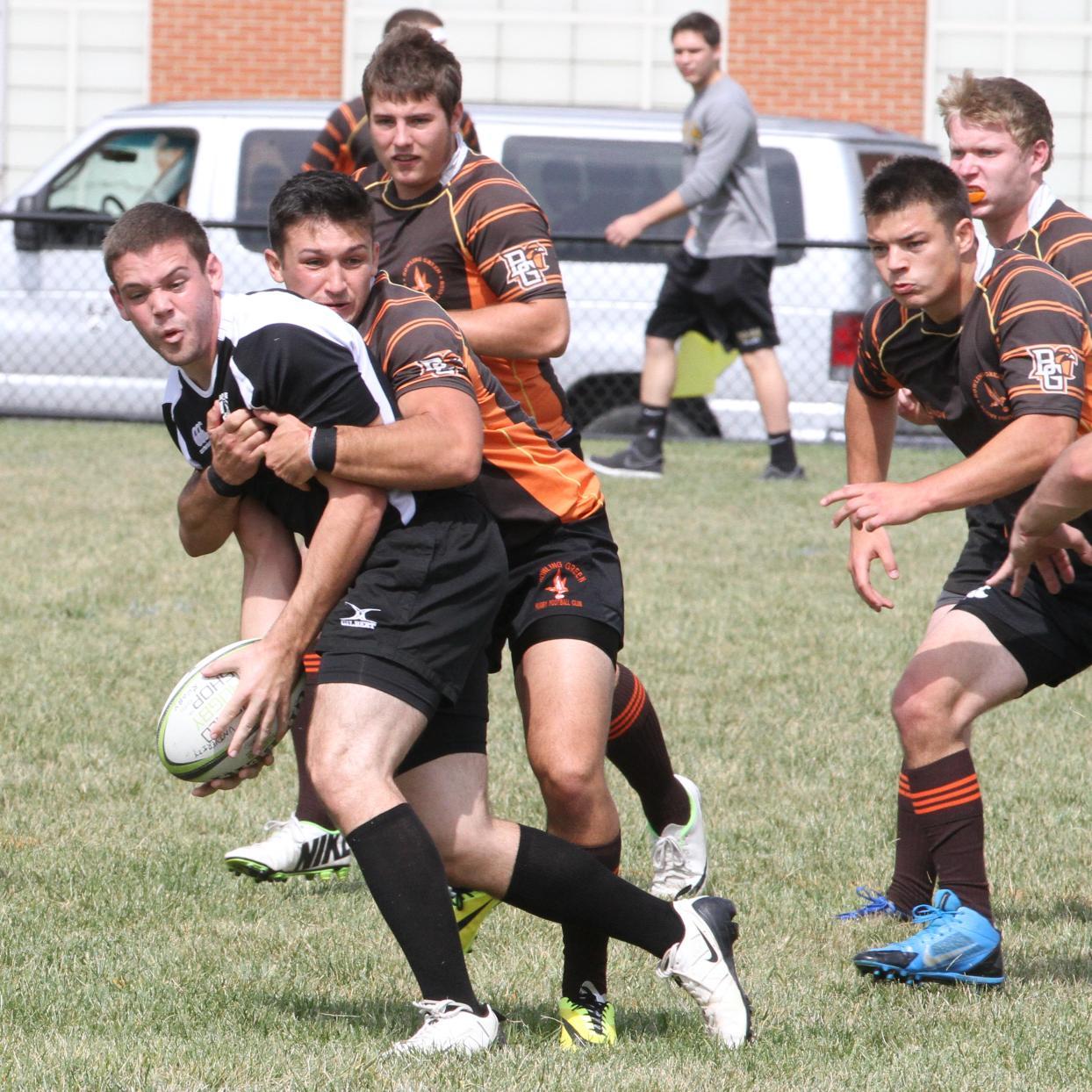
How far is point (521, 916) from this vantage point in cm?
458

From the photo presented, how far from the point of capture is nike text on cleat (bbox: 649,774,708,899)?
4699 mm

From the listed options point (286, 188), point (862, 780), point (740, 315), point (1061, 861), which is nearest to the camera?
point (286, 188)

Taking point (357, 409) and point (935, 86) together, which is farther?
point (935, 86)

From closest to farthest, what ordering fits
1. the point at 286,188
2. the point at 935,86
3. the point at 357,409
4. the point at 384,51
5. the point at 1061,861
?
1. the point at 357,409
2. the point at 286,188
3. the point at 384,51
4. the point at 1061,861
5. the point at 935,86

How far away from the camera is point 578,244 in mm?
12359

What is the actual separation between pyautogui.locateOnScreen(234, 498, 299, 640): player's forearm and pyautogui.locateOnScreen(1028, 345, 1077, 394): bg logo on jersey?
1590 mm

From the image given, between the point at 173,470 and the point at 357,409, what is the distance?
7.95 m

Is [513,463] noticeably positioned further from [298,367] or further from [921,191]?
[921,191]

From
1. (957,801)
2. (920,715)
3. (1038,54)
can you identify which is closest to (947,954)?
(957,801)

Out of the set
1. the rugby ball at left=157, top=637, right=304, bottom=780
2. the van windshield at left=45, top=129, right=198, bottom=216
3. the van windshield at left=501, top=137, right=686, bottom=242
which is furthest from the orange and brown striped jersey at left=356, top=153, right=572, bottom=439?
the van windshield at left=45, top=129, right=198, bottom=216

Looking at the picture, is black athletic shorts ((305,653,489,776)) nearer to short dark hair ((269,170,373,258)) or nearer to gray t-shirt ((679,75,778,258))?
short dark hair ((269,170,373,258))

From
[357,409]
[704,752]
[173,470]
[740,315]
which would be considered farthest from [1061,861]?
[173,470]

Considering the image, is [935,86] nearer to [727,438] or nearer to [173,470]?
[727,438]

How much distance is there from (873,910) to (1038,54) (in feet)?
51.4
